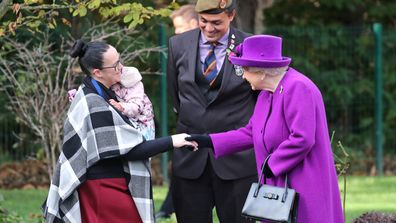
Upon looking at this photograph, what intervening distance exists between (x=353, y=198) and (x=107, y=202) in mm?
6602

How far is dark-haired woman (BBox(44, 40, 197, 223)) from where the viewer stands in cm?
653

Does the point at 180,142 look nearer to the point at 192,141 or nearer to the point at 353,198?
the point at 192,141

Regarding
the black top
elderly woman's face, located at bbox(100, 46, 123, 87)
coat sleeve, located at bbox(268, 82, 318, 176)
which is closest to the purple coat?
coat sleeve, located at bbox(268, 82, 318, 176)

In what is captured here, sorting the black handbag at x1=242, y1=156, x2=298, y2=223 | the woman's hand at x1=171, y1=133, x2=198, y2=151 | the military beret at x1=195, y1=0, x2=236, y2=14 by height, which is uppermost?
the military beret at x1=195, y1=0, x2=236, y2=14

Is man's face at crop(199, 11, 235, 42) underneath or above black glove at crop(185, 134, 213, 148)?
above

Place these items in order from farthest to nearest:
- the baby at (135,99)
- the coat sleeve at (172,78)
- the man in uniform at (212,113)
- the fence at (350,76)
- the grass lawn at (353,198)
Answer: the fence at (350,76) → the grass lawn at (353,198) → the coat sleeve at (172,78) → the man in uniform at (212,113) → the baby at (135,99)

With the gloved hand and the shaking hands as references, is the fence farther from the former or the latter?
the gloved hand

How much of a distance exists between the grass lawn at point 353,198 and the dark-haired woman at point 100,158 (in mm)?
3454

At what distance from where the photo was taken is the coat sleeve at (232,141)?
686 centimetres

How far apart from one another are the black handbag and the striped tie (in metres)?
1.14

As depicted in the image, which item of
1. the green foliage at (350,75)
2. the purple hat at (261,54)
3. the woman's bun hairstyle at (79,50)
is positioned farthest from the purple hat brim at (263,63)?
the green foliage at (350,75)

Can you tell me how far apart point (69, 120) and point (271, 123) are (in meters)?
1.23

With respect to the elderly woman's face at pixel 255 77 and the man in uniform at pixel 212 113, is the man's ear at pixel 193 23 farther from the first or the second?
the elderly woman's face at pixel 255 77

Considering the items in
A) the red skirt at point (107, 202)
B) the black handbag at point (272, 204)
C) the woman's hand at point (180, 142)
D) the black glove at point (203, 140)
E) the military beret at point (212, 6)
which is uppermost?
the military beret at point (212, 6)
